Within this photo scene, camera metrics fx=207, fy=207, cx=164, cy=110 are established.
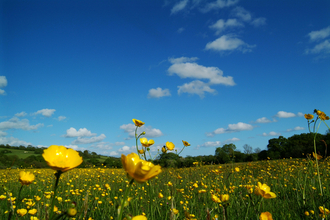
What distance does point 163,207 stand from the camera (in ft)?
10.7

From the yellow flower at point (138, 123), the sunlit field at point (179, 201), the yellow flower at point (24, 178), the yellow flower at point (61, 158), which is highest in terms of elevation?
the yellow flower at point (138, 123)

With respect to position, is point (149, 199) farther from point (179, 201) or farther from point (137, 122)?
point (137, 122)

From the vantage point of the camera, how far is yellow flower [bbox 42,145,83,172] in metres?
0.74

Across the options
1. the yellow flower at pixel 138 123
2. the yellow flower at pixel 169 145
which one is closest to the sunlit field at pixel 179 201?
the yellow flower at pixel 169 145

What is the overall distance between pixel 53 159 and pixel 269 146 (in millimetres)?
23786

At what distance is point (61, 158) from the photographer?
31.4 inches

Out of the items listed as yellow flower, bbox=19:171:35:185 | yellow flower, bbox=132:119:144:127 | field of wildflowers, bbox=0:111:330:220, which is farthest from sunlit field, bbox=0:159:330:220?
yellow flower, bbox=132:119:144:127

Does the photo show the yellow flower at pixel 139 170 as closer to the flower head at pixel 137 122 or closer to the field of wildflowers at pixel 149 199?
the field of wildflowers at pixel 149 199

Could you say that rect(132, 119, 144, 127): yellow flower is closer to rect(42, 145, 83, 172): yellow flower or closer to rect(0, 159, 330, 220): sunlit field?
rect(0, 159, 330, 220): sunlit field

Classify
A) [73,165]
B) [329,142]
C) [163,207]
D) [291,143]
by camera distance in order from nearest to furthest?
[73,165], [163,207], [329,142], [291,143]

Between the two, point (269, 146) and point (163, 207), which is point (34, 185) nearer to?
point (163, 207)

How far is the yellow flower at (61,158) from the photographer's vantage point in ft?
2.44

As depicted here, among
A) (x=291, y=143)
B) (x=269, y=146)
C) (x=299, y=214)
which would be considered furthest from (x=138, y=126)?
(x=269, y=146)

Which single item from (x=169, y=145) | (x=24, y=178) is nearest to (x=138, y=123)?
(x=169, y=145)
